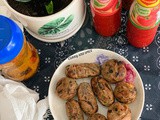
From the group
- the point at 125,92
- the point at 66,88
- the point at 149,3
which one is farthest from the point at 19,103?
the point at 149,3

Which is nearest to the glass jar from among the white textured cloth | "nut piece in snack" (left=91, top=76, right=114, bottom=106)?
the white textured cloth

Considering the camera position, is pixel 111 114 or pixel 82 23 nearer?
pixel 111 114

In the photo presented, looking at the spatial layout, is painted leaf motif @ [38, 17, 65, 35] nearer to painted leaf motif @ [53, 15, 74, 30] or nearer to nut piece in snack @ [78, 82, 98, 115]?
painted leaf motif @ [53, 15, 74, 30]

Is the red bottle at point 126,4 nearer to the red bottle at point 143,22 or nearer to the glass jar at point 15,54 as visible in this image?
the red bottle at point 143,22

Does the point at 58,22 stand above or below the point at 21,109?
above

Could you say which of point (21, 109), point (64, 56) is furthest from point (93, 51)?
point (21, 109)

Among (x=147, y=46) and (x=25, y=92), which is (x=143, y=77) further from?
(x=25, y=92)
